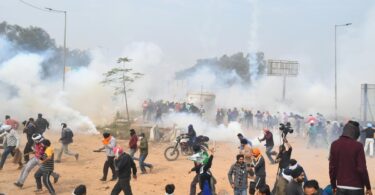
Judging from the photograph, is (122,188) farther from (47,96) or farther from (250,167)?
(47,96)

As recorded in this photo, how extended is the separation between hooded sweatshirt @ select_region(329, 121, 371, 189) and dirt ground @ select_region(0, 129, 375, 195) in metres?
6.16

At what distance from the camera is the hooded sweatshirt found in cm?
493

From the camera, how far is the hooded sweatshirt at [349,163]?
493 cm

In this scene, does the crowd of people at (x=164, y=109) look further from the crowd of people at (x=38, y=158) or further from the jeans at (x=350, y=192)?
the jeans at (x=350, y=192)

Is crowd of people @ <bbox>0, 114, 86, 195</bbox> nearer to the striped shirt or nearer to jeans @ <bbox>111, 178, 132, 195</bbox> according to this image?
the striped shirt

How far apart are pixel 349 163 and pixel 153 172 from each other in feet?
31.3

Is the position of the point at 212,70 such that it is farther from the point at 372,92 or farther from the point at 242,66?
the point at 372,92

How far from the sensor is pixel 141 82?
1815 inches

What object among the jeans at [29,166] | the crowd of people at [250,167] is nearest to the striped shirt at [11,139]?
the crowd of people at [250,167]

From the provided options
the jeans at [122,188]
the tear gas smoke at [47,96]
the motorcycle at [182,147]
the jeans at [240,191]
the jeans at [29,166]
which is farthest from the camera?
the tear gas smoke at [47,96]

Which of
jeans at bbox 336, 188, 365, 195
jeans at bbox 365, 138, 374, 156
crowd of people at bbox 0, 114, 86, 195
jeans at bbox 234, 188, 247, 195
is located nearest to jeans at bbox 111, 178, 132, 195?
crowd of people at bbox 0, 114, 86, 195

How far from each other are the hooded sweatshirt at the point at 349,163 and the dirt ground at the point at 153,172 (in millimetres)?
6164

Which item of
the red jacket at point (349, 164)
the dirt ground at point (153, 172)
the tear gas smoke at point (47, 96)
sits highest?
the tear gas smoke at point (47, 96)

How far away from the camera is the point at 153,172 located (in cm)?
1381
